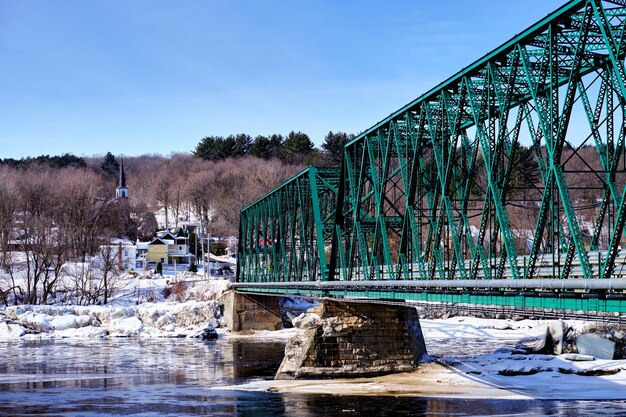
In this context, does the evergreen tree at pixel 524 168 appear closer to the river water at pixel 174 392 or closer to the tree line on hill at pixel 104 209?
the tree line on hill at pixel 104 209

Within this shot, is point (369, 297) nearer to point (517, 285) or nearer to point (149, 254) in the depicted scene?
point (517, 285)

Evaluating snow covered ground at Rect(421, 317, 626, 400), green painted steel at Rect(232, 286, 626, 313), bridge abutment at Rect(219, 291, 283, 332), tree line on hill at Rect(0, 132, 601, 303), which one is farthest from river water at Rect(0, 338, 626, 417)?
tree line on hill at Rect(0, 132, 601, 303)

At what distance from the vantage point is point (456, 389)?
125 ft

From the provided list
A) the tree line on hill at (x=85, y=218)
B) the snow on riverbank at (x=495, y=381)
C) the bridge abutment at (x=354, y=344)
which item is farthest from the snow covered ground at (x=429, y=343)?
the tree line on hill at (x=85, y=218)

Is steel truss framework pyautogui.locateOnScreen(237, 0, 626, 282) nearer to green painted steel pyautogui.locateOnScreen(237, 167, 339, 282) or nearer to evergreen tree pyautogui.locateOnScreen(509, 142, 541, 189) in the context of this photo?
evergreen tree pyautogui.locateOnScreen(509, 142, 541, 189)

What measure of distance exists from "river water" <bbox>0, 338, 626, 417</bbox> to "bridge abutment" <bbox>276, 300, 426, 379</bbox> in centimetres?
321

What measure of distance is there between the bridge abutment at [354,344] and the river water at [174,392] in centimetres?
321

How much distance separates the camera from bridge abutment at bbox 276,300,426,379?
42.8 m

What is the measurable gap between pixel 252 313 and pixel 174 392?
4077 cm

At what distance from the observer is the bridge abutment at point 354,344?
140 feet

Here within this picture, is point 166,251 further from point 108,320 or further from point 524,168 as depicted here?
point 524,168

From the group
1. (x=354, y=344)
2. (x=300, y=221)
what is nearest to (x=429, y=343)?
(x=300, y=221)

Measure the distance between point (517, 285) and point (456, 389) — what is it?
13.3 metres

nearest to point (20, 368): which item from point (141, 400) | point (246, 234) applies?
point (141, 400)
